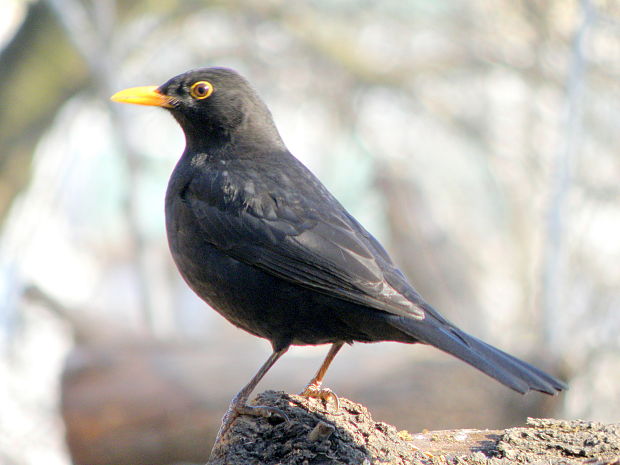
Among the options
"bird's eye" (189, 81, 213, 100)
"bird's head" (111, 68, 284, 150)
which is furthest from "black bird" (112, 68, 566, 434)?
"bird's eye" (189, 81, 213, 100)

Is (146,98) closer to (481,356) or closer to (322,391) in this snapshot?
(322,391)

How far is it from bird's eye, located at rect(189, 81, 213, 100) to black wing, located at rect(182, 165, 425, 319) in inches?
21.5

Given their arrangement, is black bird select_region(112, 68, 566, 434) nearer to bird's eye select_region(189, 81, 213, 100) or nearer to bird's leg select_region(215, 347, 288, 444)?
bird's leg select_region(215, 347, 288, 444)

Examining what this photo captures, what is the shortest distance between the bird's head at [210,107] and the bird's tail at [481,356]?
4.53 ft

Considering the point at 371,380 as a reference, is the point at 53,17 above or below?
above

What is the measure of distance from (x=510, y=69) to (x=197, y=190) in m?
7.42

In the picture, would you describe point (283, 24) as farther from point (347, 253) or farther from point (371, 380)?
point (347, 253)

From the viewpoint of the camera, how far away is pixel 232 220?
383 centimetres

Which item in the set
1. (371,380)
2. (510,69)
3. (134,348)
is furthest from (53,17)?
(371,380)

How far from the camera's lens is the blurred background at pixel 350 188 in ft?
23.6

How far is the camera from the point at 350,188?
12633mm

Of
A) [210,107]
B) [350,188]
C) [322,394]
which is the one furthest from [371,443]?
[350,188]

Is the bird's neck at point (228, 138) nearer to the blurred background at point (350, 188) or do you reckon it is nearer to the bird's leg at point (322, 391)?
the bird's leg at point (322, 391)

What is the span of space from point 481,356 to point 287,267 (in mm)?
917
